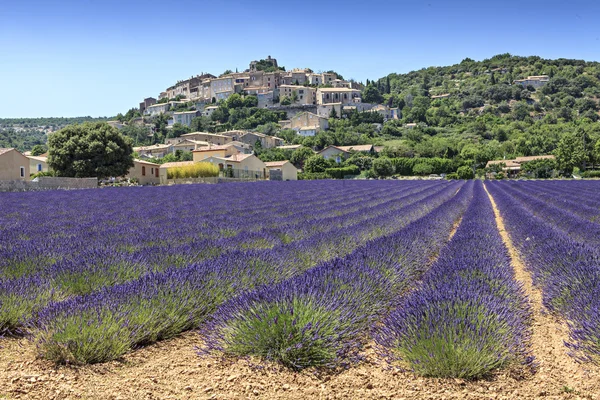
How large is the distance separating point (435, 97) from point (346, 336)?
17954 centimetres

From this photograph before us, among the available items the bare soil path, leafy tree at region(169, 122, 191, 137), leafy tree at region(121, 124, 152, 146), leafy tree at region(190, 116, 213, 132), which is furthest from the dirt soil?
leafy tree at region(169, 122, 191, 137)

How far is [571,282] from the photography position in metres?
4.79

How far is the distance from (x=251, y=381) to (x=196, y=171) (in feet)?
173

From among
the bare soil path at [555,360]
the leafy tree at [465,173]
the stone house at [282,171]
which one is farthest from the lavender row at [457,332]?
the leafy tree at [465,173]

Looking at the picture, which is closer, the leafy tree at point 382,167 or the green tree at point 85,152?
the green tree at point 85,152

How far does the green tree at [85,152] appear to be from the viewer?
43.2 metres

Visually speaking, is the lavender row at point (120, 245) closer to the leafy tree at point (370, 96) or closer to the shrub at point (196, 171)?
the shrub at point (196, 171)

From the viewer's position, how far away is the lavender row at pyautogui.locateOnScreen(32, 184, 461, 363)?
3318 mm

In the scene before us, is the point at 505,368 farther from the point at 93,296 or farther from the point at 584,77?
the point at 584,77

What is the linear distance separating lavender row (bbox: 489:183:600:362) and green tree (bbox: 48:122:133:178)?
41687mm

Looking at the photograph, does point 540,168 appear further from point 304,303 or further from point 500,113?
point 500,113

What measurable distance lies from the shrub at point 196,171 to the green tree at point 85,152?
33.0 feet

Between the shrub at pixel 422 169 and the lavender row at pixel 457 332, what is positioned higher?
the lavender row at pixel 457 332

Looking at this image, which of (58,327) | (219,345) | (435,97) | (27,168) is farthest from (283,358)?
(435,97)
